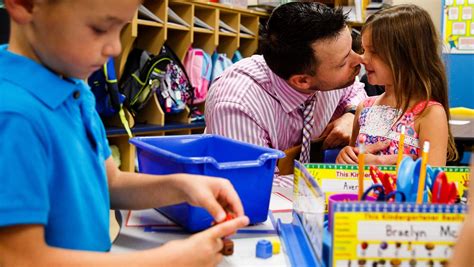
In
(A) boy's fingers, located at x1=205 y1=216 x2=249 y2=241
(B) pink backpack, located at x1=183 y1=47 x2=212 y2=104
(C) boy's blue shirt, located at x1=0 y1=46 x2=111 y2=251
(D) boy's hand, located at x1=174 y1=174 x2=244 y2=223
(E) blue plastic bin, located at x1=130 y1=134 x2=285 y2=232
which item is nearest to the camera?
(C) boy's blue shirt, located at x1=0 y1=46 x2=111 y2=251

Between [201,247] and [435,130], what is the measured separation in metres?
1.04

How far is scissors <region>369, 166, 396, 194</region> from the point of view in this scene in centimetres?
88

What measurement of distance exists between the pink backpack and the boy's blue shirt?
10.2ft

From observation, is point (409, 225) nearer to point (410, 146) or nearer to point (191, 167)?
point (191, 167)

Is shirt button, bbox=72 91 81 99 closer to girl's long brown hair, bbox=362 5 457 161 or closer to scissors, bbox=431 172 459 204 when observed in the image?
Answer: scissors, bbox=431 172 459 204

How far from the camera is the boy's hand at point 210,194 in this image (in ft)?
2.77

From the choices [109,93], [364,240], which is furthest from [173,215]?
[109,93]

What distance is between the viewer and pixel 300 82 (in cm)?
192

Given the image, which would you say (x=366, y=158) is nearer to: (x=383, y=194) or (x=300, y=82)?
(x=300, y=82)

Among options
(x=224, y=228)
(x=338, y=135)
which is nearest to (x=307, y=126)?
(x=338, y=135)

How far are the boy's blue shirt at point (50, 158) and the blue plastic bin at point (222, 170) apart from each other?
0.19 m

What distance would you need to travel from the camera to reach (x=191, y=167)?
0.96 m

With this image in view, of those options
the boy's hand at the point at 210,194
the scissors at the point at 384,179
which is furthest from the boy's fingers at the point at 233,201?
the scissors at the point at 384,179

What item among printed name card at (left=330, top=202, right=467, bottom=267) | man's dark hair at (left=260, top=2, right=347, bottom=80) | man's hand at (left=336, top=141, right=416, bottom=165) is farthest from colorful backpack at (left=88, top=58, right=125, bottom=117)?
printed name card at (left=330, top=202, right=467, bottom=267)
